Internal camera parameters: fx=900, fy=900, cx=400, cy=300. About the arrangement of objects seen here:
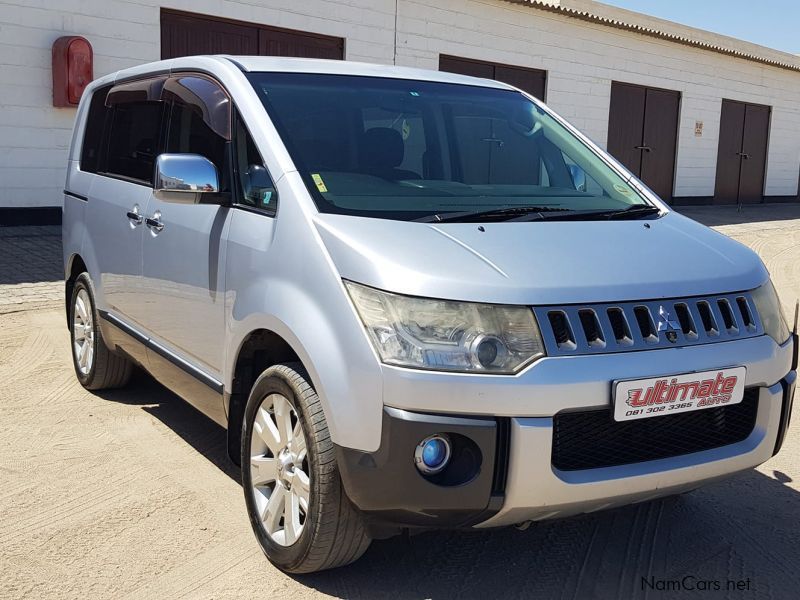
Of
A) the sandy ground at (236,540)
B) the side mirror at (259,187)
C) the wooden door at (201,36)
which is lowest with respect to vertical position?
the sandy ground at (236,540)

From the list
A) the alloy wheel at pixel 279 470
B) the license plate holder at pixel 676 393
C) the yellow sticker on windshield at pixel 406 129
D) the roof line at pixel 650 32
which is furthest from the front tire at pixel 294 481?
the roof line at pixel 650 32

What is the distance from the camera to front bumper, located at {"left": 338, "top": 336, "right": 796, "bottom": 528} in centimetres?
260

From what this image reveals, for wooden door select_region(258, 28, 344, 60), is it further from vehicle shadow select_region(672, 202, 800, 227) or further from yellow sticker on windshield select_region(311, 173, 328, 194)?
yellow sticker on windshield select_region(311, 173, 328, 194)

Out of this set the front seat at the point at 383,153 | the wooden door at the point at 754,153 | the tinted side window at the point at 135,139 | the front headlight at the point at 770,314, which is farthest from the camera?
the wooden door at the point at 754,153

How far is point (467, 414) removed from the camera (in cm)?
261

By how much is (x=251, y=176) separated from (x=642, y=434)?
68.2 inches

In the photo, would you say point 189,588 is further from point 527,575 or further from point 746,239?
point 746,239

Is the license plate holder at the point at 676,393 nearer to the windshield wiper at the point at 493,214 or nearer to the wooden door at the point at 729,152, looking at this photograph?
the windshield wiper at the point at 493,214

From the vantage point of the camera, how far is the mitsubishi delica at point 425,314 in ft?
8.68

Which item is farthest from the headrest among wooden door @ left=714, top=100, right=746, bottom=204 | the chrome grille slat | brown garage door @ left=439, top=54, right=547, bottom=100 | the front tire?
wooden door @ left=714, top=100, right=746, bottom=204

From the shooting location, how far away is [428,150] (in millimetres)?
3922

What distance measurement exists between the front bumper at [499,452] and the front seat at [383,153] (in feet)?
3.92

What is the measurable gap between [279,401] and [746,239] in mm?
13645

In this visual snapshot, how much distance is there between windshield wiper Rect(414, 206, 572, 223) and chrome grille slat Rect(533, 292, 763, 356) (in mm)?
631
